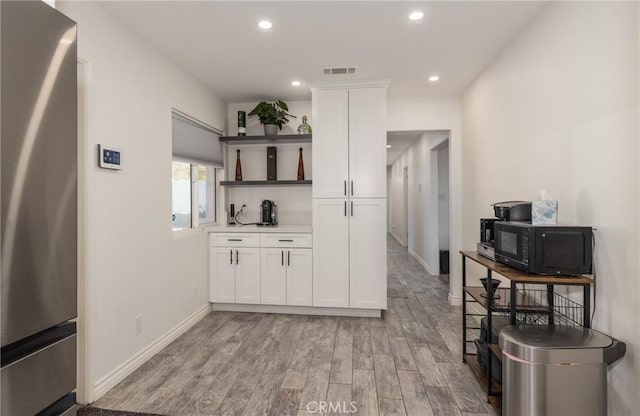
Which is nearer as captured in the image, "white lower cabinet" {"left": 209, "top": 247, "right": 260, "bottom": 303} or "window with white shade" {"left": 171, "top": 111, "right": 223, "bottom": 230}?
"window with white shade" {"left": 171, "top": 111, "right": 223, "bottom": 230}

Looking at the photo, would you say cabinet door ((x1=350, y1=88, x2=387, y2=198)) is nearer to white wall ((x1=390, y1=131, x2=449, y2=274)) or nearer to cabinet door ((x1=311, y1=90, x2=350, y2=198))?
cabinet door ((x1=311, y1=90, x2=350, y2=198))

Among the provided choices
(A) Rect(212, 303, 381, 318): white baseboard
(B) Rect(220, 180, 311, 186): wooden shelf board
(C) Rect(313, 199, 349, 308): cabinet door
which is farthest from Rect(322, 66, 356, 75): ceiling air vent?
(A) Rect(212, 303, 381, 318): white baseboard

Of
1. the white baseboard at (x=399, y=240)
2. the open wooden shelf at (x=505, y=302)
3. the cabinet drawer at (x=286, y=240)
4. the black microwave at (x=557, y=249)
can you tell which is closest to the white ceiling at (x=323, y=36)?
the black microwave at (x=557, y=249)

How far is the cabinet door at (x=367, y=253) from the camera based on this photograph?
3400mm

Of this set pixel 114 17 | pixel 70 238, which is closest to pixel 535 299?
pixel 70 238

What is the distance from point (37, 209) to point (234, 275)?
2.73 meters

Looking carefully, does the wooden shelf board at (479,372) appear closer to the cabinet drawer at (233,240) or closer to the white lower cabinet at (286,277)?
the white lower cabinet at (286,277)

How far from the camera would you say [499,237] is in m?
1.99

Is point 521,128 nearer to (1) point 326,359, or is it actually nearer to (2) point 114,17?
(1) point 326,359

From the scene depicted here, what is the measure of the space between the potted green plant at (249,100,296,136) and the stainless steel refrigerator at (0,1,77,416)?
2670mm

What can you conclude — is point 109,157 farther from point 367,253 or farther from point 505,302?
point 505,302

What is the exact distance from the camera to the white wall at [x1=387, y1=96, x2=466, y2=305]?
3.84m

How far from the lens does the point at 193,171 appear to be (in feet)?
11.5

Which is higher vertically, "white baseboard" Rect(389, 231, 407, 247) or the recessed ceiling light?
the recessed ceiling light
